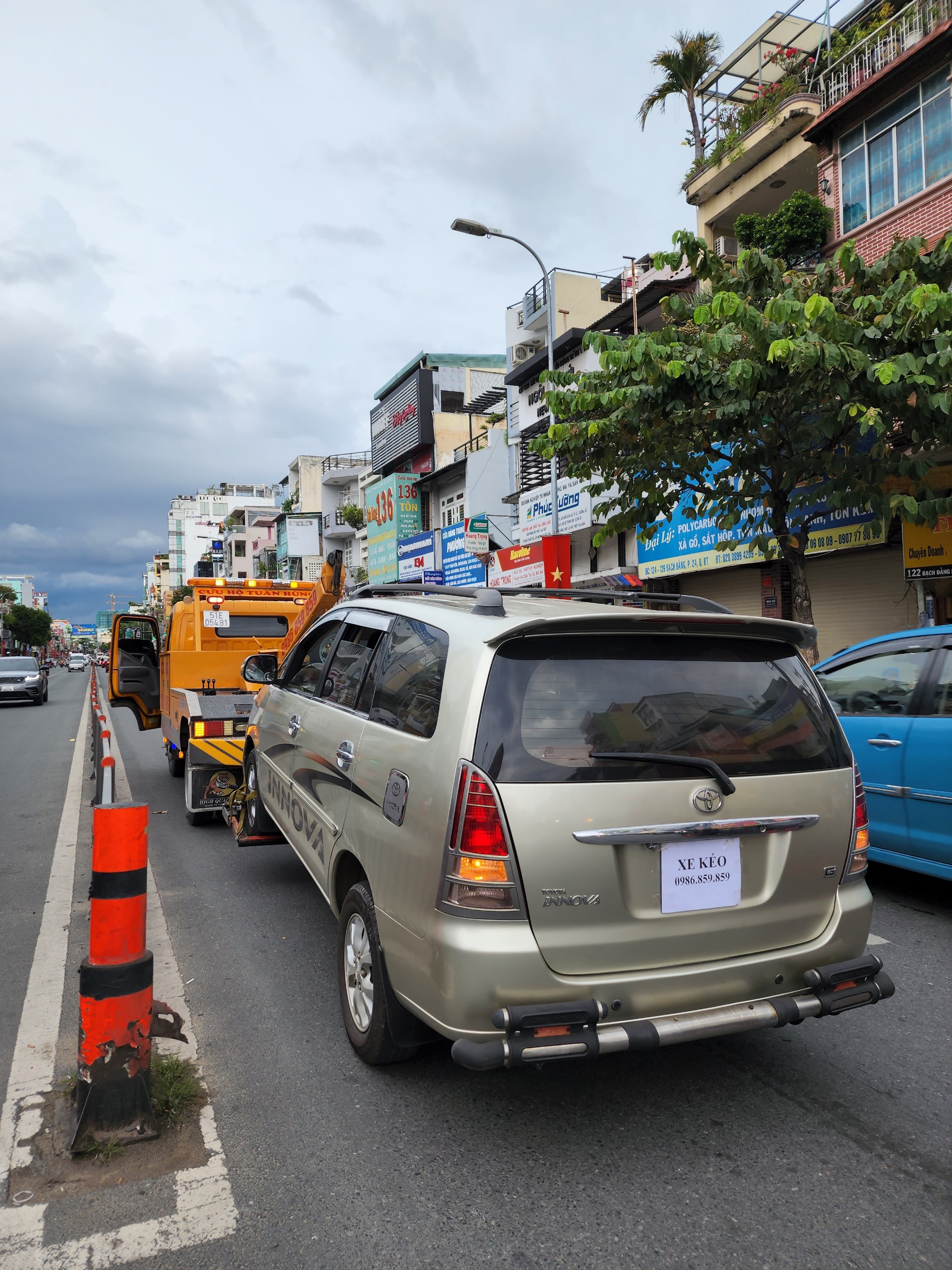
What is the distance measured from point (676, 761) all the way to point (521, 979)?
2.71 feet

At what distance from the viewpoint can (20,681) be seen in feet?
86.3

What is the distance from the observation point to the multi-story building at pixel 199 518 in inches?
4744

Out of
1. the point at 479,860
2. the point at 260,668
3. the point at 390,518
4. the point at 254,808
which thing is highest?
the point at 390,518

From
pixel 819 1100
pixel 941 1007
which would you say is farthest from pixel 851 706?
pixel 819 1100

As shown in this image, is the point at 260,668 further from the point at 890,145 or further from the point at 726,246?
the point at 726,246

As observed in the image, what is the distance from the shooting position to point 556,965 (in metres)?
2.63

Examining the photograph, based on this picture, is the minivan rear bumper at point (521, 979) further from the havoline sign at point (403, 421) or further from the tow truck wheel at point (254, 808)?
the havoline sign at point (403, 421)

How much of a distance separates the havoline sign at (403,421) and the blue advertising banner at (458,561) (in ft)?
32.3

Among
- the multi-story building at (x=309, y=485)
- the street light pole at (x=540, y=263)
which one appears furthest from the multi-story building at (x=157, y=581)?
the street light pole at (x=540, y=263)

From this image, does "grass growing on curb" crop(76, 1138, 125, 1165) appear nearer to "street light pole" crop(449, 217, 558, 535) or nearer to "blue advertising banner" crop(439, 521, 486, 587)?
"street light pole" crop(449, 217, 558, 535)

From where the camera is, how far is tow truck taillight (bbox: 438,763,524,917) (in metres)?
2.62

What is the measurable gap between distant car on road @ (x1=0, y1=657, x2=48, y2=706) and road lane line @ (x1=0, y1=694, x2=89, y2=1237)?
2190 cm

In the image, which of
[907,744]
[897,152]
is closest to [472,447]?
[897,152]

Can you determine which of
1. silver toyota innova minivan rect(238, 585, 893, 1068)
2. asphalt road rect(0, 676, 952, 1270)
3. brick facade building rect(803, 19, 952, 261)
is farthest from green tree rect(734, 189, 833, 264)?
silver toyota innova minivan rect(238, 585, 893, 1068)
